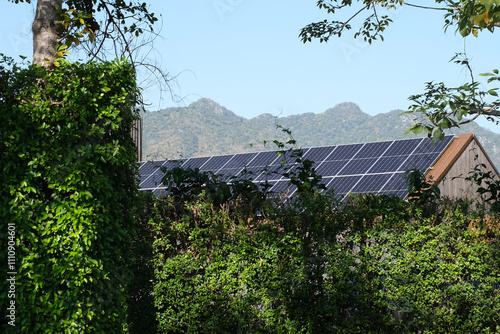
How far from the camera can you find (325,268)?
7.85m

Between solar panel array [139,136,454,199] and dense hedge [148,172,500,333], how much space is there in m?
6.53

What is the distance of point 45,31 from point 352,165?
1125cm

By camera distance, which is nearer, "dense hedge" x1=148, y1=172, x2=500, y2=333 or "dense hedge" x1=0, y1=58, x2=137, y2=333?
"dense hedge" x1=0, y1=58, x2=137, y2=333

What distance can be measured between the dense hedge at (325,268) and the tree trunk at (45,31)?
3156mm

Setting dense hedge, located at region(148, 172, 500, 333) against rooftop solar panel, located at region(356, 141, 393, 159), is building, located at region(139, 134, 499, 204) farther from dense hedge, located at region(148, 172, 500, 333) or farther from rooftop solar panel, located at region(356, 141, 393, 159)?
dense hedge, located at region(148, 172, 500, 333)

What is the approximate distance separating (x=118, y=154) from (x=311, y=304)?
11.6ft

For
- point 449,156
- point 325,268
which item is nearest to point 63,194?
point 325,268

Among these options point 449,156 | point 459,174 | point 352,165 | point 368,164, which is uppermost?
point 449,156

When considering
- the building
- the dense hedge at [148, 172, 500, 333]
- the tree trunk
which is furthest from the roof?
the tree trunk

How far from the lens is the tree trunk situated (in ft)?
28.6

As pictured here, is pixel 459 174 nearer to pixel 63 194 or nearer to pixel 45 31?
pixel 45 31

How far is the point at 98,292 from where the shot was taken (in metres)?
6.93

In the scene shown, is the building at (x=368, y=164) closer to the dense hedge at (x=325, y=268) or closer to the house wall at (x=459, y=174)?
the house wall at (x=459, y=174)

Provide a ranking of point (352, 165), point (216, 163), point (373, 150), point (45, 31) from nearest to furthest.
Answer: point (45, 31) → point (352, 165) → point (373, 150) → point (216, 163)
